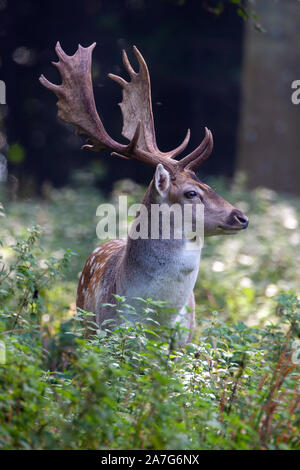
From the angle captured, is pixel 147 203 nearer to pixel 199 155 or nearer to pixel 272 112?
pixel 199 155

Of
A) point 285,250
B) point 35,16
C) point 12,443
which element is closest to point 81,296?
point 12,443

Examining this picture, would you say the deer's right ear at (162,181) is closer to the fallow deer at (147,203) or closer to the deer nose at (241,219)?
the fallow deer at (147,203)

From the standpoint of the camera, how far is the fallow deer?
4.21 metres


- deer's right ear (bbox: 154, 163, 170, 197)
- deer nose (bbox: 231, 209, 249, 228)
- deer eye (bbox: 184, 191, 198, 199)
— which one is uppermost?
deer's right ear (bbox: 154, 163, 170, 197)

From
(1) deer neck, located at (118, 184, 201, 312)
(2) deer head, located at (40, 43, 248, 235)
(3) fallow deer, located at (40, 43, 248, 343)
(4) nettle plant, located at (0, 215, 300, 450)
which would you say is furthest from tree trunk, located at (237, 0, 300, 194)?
(4) nettle plant, located at (0, 215, 300, 450)

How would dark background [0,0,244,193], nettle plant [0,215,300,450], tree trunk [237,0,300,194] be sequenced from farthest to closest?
tree trunk [237,0,300,194], dark background [0,0,244,193], nettle plant [0,215,300,450]

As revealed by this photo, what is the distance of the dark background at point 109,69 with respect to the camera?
41.4 feet

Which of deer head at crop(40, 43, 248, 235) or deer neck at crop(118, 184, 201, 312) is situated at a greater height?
deer head at crop(40, 43, 248, 235)

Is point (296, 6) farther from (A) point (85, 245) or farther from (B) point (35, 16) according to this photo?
(A) point (85, 245)

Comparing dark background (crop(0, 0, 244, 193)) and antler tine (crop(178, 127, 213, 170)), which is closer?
antler tine (crop(178, 127, 213, 170))

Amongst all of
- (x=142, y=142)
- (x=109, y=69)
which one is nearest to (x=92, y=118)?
(x=142, y=142)

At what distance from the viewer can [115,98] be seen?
12.3 metres

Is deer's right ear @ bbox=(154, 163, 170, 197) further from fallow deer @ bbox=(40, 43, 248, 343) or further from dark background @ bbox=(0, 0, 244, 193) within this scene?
dark background @ bbox=(0, 0, 244, 193)

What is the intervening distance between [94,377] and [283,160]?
11480mm
